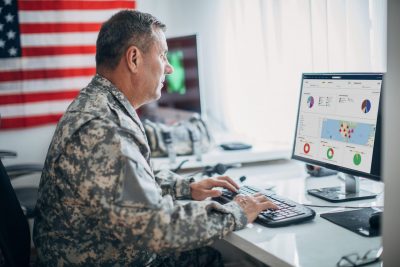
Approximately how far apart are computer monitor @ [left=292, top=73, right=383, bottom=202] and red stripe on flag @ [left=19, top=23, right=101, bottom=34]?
6.62 ft

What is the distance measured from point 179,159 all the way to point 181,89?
552 millimetres

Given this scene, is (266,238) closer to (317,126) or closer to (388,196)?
(388,196)

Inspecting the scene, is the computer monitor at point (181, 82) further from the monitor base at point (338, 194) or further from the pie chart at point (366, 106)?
the pie chart at point (366, 106)

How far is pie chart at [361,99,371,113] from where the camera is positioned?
1.55m

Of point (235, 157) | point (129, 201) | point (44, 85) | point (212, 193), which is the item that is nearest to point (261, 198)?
point (212, 193)

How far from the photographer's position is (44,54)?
3.34m

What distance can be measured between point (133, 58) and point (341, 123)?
746 millimetres

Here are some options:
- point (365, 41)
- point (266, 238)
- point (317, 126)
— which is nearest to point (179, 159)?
point (317, 126)

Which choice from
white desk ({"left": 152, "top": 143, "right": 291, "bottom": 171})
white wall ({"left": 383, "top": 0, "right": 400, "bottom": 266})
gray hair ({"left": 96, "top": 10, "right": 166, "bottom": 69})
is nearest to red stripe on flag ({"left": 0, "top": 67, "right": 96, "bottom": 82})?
white desk ({"left": 152, "top": 143, "right": 291, "bottom": 171})

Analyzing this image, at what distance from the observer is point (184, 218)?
1.26 m

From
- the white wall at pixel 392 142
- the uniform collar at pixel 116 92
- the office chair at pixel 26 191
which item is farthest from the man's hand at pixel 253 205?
the office chair at pixel 26 191

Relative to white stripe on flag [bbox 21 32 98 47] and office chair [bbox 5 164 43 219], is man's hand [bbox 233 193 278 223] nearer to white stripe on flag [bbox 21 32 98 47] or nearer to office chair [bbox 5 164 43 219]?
office chair [bbox 5 164 43 219]

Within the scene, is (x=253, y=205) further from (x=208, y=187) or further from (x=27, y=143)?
(x=27, y=143)

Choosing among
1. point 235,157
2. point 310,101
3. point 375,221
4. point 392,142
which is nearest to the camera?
point 392,142
